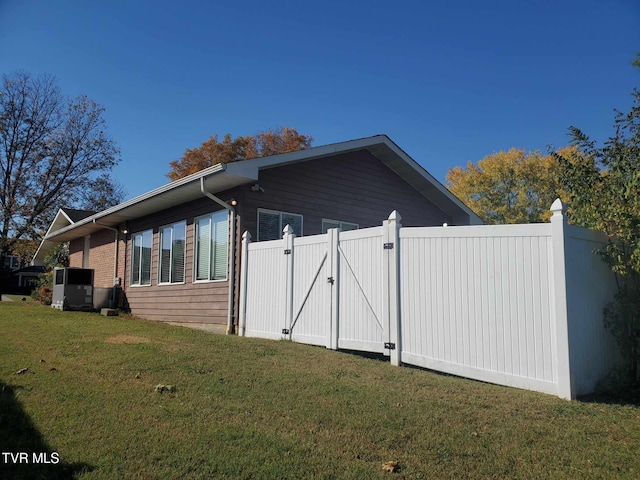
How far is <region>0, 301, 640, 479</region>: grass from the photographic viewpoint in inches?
129

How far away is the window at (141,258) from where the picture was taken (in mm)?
14156

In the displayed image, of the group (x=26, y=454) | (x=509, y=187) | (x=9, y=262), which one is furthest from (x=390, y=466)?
(x=9, y=262)

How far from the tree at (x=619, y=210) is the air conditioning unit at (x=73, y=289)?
14.3 m

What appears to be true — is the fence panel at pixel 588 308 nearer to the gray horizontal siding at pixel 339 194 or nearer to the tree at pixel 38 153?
the gray horizontal siding at pixel 339 194

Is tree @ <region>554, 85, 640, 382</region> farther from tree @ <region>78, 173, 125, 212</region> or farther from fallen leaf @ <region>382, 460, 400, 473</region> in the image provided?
tree @ <region>78, 173, 125, 212</region>

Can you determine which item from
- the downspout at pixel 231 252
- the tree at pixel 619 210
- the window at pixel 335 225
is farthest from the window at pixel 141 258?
the tree at pixel 619 210

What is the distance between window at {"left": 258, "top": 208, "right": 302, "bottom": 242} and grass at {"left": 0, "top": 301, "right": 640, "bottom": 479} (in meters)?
4.43

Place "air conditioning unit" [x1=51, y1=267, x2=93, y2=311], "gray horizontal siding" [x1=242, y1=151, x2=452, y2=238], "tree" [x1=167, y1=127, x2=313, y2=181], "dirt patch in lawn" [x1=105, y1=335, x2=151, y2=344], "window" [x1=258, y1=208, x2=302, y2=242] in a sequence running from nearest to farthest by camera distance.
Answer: "dirt patch in lawn" [x1=105, y1=335, x2=151, y2=344] < "window" [x1=258, y1=208, x2=302, y2=242] < "gray horizontal siding" [x1=242, y1=151, x2=452, y2=238] < "air conditioning unit" [x1=51, y1=267, x2=93, y2=311] < "tree" [x1=167, y1=127, x2=313, y2=181]

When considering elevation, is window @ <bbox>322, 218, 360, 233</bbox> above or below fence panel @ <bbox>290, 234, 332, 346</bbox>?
above

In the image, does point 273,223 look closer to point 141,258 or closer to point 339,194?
point 339,194

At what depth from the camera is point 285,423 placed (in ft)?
13.4

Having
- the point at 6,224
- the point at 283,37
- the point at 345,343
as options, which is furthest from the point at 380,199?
the point at 6,224

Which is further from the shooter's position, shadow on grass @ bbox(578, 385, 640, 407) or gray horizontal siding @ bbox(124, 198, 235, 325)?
gray horizontal siding @ bbox(124, 198, 235, 325)

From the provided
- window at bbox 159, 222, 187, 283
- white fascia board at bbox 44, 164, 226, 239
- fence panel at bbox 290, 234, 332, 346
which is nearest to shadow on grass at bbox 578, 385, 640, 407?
fence panel at bbox 290, 234, 332, 346
